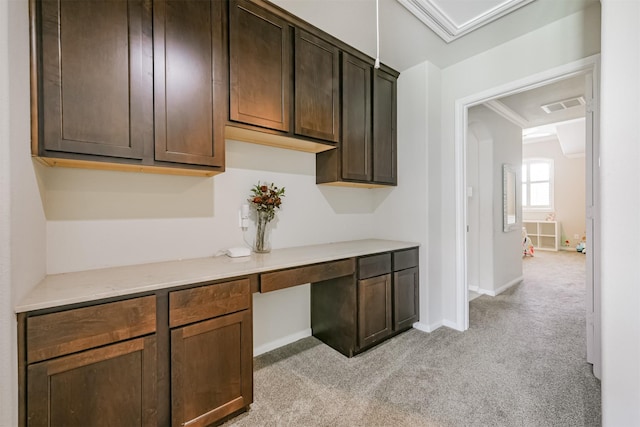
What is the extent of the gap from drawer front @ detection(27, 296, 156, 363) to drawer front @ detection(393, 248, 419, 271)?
6.44 ft

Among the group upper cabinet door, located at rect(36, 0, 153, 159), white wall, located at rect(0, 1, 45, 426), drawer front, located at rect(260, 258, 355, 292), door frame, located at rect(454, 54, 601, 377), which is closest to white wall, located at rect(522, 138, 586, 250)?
door frame, located at rect(454, 54, 601, 377)

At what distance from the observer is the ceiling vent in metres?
3.52

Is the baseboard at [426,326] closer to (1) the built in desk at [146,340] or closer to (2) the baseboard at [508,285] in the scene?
(1) the built in desk at [146,340]

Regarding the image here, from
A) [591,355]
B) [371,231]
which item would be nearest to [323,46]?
[371,231]

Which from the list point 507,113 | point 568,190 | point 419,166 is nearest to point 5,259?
point 419,166

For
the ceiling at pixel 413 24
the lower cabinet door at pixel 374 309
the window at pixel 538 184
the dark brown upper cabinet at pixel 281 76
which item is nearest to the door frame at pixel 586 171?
the ceiling at pixel 413 24

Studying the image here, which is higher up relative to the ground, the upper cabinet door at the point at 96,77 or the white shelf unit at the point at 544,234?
the upper cabinet door at the point at 96,77

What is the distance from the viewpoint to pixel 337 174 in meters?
2.50

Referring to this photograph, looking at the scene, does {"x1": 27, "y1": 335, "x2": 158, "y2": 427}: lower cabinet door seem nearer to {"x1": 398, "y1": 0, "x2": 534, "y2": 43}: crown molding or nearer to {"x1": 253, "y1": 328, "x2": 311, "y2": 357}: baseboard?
{"x1": 253, "y1": 328, "x2": 311, "y2": 357}: baseboard

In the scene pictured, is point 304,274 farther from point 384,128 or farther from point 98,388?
point 384,128

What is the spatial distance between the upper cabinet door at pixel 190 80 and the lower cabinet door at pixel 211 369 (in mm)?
978

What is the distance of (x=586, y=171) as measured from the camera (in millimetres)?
2232

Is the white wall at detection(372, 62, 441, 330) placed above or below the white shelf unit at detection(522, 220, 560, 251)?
above

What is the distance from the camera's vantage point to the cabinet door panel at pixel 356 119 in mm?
2488
